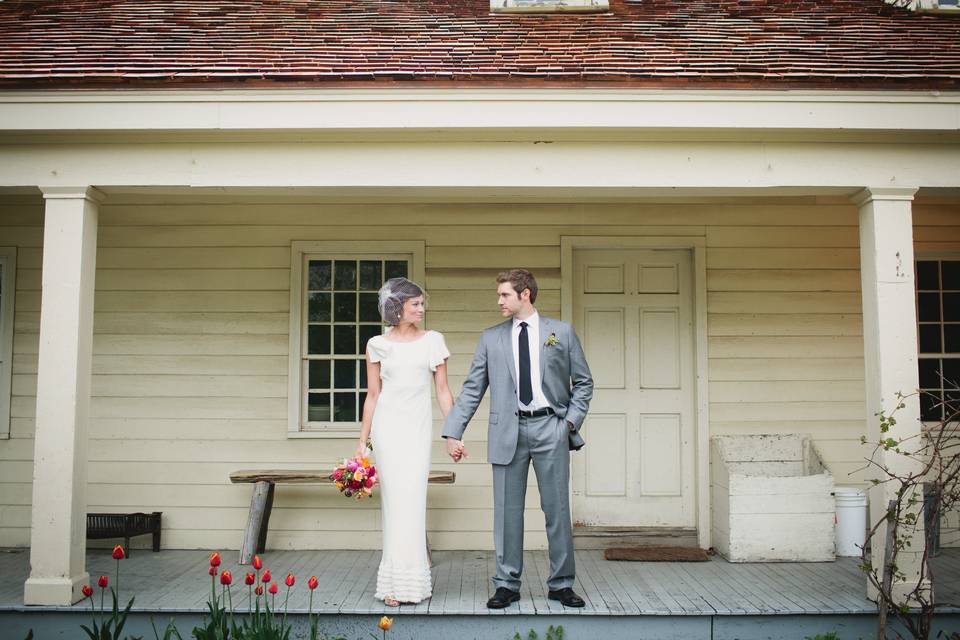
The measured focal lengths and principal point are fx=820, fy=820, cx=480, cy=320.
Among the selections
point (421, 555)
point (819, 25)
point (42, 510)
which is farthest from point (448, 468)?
point (819, 25)

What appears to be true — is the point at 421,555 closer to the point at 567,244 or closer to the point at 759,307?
the point at 567,244

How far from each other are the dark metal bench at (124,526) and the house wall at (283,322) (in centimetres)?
16

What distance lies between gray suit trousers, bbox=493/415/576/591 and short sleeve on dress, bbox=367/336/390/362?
944 mm

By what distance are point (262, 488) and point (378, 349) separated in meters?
2.07

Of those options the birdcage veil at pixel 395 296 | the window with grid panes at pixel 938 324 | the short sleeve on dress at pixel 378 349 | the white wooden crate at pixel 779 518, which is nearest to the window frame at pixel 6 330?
the short sleeve on dress at pixel 378 349

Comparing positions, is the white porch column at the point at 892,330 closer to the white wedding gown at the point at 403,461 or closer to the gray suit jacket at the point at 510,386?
the gray suit jacket at the point at 510,386

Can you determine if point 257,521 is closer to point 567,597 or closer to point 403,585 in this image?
point 403,585

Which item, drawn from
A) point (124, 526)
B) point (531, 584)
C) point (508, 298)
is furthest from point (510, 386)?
point (124, 526)

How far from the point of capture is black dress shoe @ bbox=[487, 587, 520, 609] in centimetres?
486

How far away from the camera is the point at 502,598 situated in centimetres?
489

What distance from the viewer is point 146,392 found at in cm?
691

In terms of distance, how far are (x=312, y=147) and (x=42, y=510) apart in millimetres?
2813

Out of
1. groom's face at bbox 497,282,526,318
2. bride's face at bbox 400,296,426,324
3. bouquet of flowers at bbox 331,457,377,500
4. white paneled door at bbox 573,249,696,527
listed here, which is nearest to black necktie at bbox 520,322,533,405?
groom's face at bbox 497,282,526,318

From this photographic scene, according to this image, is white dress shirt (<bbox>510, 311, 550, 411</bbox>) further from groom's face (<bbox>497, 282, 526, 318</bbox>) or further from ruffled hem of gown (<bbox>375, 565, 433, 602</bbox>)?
ruffled hem of gown (<bbox>375, 565, 433, 602</bbox>)
